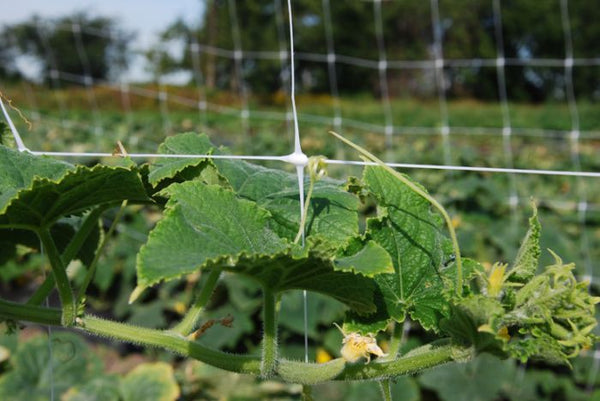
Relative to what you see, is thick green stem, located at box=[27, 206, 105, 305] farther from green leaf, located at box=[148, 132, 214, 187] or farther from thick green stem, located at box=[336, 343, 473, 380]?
thick green stem, located at box=[336, 343, 473, 380]

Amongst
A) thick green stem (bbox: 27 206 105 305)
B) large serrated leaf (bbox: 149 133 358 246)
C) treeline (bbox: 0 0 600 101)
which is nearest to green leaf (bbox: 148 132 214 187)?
large serrated leaf (bbox: 149 133 358 246)

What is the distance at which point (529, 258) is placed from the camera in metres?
0.73

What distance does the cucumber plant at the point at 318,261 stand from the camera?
25.3 inches

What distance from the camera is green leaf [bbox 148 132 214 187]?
0.77m

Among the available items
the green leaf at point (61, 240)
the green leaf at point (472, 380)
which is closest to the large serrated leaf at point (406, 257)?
the green leaf at point (61, 240)

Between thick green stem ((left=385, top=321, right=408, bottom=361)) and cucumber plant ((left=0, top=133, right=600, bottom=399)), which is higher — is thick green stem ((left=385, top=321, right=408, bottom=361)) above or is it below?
below

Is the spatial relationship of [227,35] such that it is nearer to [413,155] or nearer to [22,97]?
[22,97]

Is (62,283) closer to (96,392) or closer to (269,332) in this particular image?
(269,332)

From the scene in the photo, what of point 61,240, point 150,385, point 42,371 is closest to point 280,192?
point 61,240

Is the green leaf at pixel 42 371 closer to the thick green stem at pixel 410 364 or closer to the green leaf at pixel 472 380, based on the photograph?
the green leaf at pixel 472 380

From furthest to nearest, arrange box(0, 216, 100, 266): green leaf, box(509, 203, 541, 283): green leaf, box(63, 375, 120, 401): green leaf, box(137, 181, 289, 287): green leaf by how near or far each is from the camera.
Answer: box(63, 375, 120, 401): green leaf, box(0, 216, 100, 266): green leaf, box(509, 203, 541, 283): green leaf, box(137, 181, 289, 287): green leaf

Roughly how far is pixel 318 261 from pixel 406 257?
0.54ft

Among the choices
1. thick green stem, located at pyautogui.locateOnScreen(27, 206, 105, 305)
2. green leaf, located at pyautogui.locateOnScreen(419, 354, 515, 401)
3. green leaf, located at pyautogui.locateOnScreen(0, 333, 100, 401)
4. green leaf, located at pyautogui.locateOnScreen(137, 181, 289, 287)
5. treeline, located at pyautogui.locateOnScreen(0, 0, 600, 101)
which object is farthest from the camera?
treeline, located at pyautogui.locateOnScreen(0, 0, 600, 101)

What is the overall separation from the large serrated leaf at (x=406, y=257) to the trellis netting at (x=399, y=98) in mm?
→ 2417
